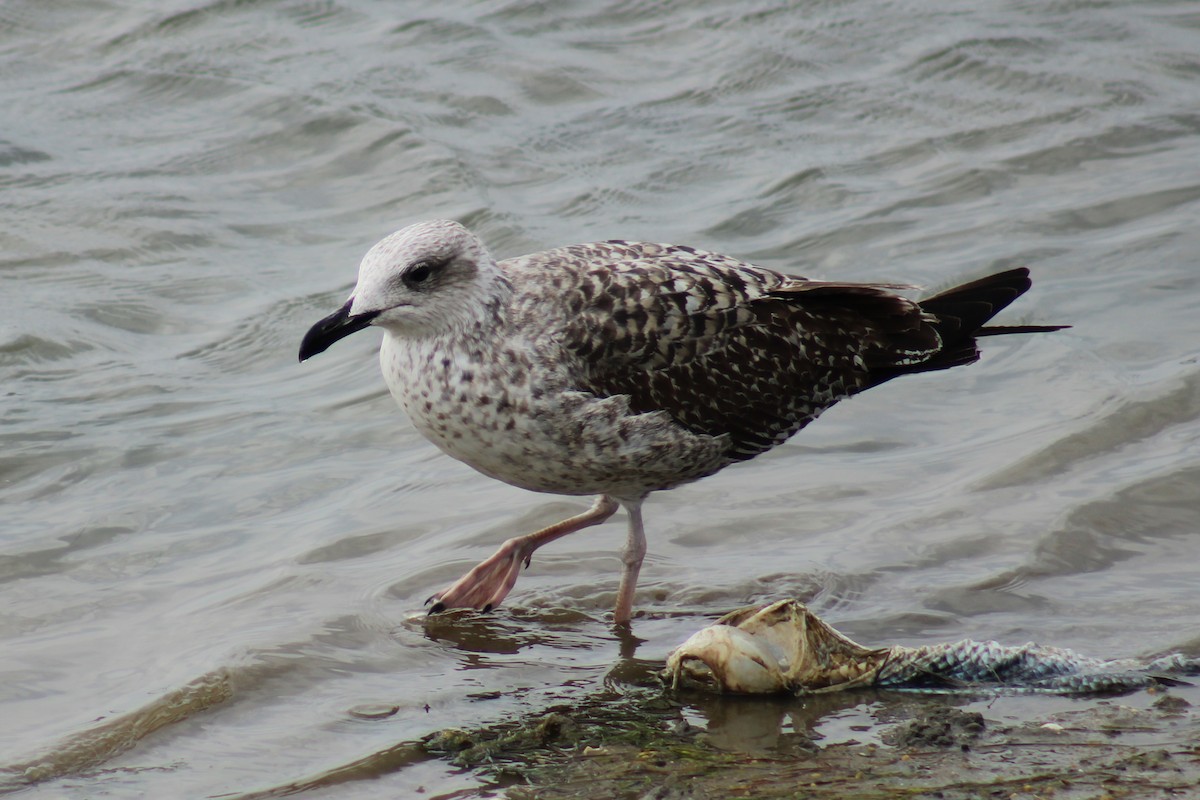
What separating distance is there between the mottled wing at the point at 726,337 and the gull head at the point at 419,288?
359mm

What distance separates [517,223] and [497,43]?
3378mm

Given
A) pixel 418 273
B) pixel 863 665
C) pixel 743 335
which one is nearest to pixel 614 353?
pixel 743 335

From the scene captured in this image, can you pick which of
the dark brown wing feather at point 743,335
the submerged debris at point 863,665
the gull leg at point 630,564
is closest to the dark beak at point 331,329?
the dark brown wing feather at point 743,335

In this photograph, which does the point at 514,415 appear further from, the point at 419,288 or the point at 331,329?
the point at 331,329

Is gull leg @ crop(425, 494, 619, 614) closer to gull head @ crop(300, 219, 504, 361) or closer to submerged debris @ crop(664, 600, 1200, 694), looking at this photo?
gull head @ crop(300, 219, 504, 361)

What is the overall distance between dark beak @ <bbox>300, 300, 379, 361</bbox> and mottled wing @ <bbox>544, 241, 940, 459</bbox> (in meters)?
0.76

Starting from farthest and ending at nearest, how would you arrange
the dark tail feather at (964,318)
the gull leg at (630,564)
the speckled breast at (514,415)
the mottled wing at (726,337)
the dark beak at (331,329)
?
the dark tail feather at (964,318)
the gull leg at (630,564)
the mottled wing at (726,337)
the speckled breast at (514,415)
the dark beak at (331,329)

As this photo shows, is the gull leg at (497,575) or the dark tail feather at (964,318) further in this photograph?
the dark tail feather at (964,318)

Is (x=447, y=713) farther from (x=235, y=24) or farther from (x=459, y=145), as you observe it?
(x=235, y=24)

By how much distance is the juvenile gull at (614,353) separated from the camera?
543 centimetres

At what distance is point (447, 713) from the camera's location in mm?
5047

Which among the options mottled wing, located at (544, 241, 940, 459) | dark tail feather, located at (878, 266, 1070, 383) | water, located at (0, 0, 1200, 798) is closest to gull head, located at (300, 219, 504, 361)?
mottled wing, located at (544, 241, 940, 459)

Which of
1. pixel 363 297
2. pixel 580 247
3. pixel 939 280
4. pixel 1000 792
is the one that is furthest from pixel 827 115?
pixel 1000 792

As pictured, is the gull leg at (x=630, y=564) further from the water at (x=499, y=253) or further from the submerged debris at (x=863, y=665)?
the submerged debris at (x=863, y=665)
